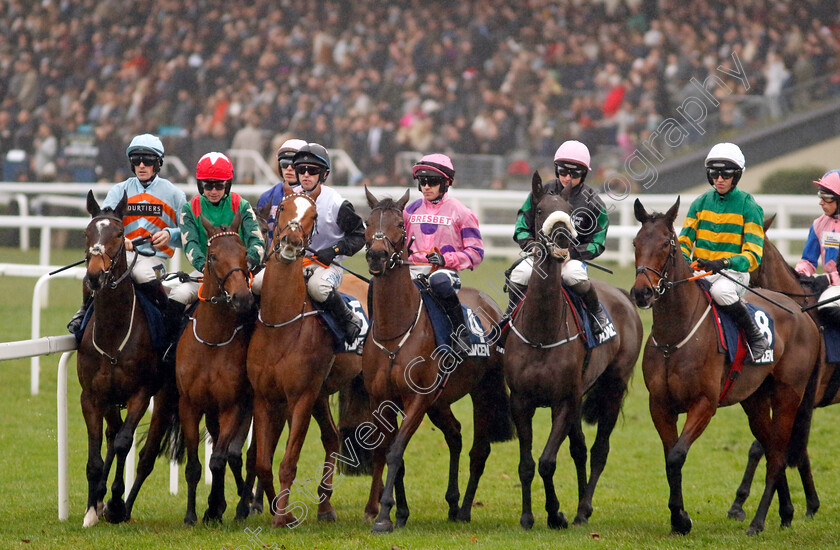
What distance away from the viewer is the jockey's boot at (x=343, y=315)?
6426 mm

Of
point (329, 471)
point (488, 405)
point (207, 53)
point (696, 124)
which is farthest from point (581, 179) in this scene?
point (207, 53)

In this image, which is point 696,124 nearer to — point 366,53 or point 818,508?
point 366,53

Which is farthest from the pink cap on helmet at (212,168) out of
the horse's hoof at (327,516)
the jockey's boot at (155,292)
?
the horse's hoof at (327,516)

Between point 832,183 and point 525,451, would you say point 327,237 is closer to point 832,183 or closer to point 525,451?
point 525,451

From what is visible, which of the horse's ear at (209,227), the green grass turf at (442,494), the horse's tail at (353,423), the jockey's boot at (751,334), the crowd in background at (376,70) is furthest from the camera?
the crowd in background at (376,70)

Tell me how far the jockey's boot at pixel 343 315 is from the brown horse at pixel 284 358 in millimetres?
170

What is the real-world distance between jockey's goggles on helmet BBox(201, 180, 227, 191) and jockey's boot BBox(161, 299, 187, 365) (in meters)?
0.76

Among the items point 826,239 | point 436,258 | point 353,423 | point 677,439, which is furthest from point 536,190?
point 826,239

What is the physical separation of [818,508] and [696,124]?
11075mm

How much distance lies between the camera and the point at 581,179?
6809 mm

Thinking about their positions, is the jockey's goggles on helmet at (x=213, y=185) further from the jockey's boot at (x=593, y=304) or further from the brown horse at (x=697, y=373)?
the brown horse at (x=697, y=373)

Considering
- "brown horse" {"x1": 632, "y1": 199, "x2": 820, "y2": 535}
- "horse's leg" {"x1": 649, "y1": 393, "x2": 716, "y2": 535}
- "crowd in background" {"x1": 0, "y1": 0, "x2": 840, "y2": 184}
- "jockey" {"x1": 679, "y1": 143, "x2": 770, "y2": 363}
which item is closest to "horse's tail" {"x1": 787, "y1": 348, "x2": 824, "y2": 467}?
"brown horse" {"x1": 632, "y1": 199, "x2": 820, "y2": 535}


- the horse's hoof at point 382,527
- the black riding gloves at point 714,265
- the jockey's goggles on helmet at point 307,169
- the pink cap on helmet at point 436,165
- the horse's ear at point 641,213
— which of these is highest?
the pink cap on helmet at point 436,165

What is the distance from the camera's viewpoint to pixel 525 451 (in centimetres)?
630
